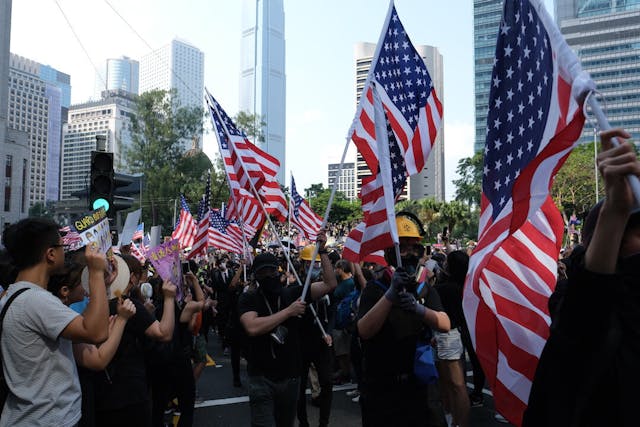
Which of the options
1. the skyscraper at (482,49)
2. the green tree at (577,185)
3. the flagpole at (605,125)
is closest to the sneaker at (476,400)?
the flagpole at (605,125)

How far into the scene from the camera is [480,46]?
15438 centimetres

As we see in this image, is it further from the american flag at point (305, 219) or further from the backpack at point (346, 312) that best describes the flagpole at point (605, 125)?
the american flag at point (305, 219)

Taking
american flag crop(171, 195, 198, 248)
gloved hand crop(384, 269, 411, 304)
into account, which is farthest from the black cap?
american flag crop(171, 195, 198, 248)

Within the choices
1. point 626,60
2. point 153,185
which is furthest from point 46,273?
point 626,60

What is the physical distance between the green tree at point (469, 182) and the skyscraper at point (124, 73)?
64.0 m

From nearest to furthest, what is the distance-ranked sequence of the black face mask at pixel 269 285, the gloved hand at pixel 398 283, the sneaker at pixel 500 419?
1. the gloved hand at pixel 398 283
2. the black face mask at pixel 269 285
3. the sneaker at pixel 500 419

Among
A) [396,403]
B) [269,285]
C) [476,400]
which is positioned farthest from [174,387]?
[476,400]

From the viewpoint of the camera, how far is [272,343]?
4.78 m

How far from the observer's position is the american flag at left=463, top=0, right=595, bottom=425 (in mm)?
2635

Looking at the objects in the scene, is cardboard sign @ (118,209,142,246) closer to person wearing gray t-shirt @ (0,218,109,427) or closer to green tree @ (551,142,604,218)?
person wearing gray t-shirt @ (0,218,109,427)

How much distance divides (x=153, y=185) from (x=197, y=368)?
138 feet

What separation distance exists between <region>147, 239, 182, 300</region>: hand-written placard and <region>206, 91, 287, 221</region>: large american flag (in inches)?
81.9

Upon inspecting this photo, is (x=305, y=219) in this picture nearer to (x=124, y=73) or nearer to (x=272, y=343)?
(x=272, y=343)

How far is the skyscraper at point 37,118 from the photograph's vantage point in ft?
358
